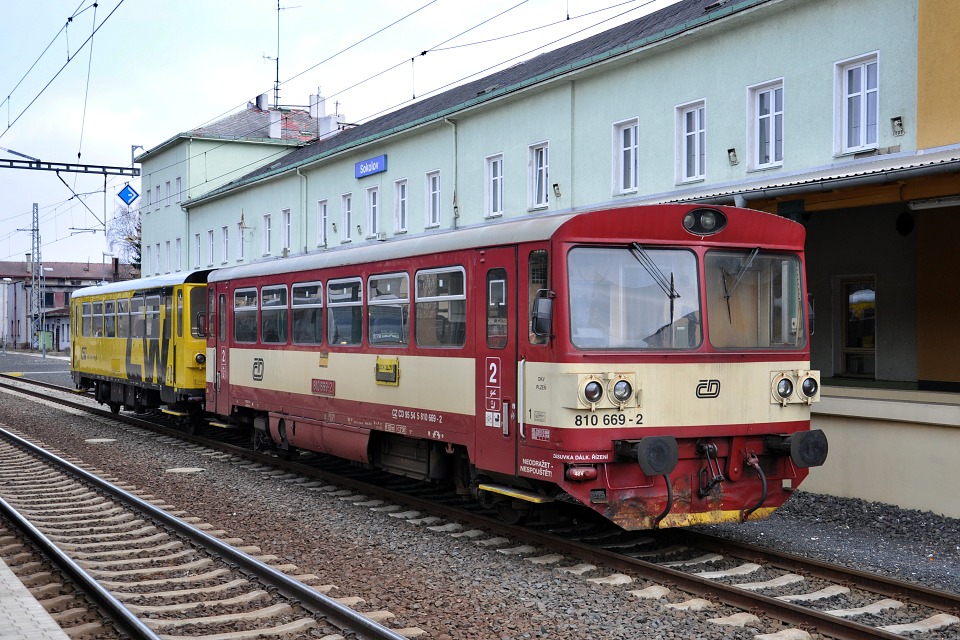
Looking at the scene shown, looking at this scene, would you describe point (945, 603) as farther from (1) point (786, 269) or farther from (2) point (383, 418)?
(2) point (383, 418)

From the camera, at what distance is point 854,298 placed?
16.6 meters

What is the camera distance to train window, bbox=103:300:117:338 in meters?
21.7

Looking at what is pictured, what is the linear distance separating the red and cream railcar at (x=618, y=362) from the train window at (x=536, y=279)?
19mm

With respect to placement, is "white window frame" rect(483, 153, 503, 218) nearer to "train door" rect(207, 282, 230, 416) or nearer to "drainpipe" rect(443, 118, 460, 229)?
"drainpipe" rect(443, 118, 460, 229)

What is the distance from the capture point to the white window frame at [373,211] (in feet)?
92.0

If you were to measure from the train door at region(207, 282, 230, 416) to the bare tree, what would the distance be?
70804 mm

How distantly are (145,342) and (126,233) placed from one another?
7079cm

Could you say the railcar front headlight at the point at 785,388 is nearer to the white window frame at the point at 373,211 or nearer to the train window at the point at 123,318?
the train window at the point at 123,318

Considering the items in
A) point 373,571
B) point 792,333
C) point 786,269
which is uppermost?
point 786,269

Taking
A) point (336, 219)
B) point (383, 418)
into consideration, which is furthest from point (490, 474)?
point (336, 219)

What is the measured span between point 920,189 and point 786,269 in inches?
117

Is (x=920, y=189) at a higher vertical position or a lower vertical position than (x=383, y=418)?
higher

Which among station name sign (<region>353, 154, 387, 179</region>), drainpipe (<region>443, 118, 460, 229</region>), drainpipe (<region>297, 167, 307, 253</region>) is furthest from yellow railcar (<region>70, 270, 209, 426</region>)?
drainpipe (<region>297, 167, 307, 253</region>)

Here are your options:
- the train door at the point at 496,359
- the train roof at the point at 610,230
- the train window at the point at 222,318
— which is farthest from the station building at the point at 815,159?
the train window at the point at 222,318
